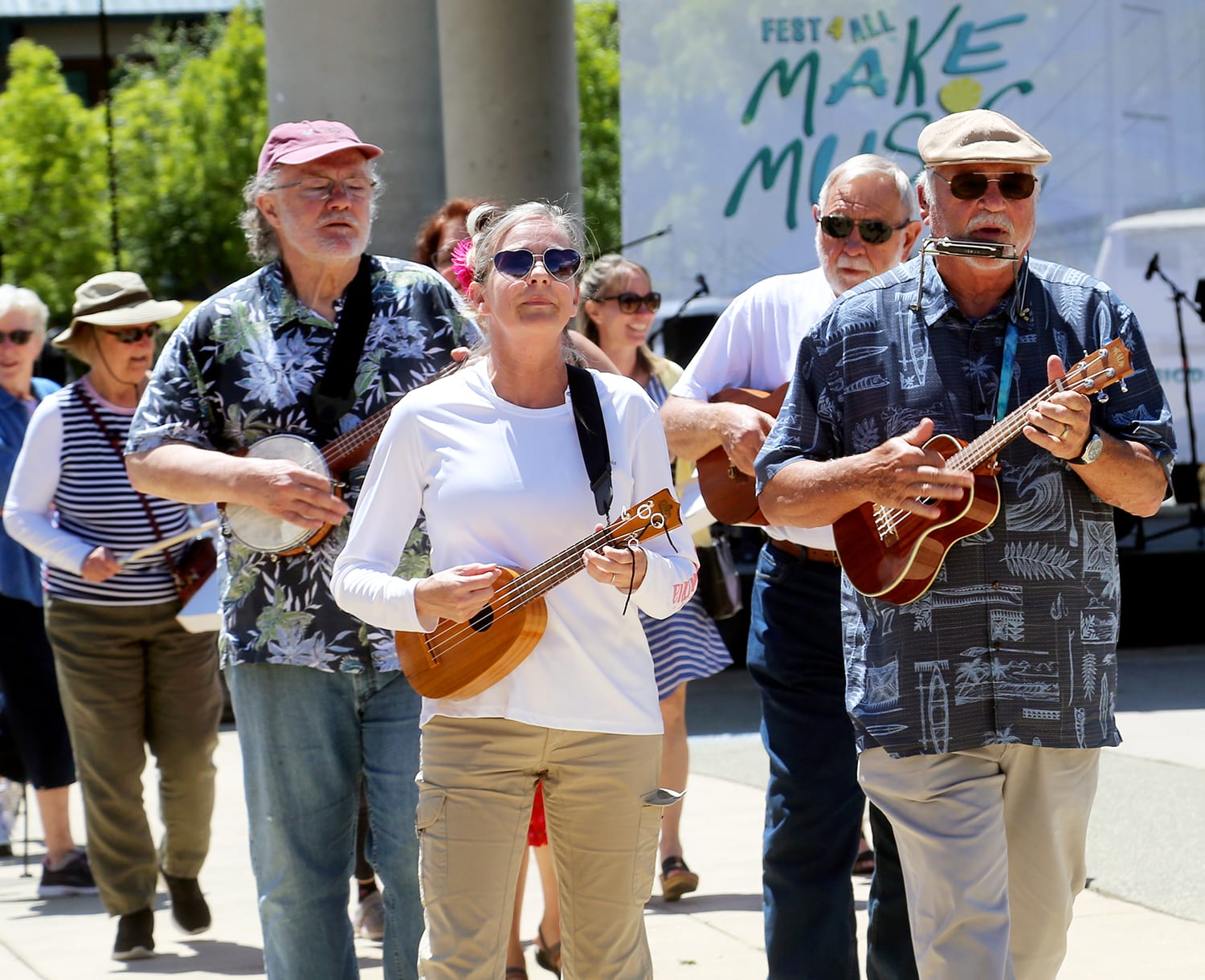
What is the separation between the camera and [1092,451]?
340 centimetres

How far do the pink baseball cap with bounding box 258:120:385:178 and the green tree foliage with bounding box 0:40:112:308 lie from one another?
116ft

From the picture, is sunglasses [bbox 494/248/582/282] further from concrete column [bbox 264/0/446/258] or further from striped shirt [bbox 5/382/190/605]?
concrete column [bbox 264/0/446/258]

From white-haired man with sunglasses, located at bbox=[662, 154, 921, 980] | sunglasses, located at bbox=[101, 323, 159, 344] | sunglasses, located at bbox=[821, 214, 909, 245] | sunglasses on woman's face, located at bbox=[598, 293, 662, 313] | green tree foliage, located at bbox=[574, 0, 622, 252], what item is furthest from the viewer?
green tree foliage, located at bbox=[574, 0, 622, 252]

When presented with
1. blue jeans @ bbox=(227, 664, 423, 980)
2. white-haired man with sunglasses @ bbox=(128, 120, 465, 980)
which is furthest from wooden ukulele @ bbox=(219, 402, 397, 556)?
blue jeans @ bbox=(227, 664, 423, 980)

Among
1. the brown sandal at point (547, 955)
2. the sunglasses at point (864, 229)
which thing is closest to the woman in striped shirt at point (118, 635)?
the brown sandal at point (547, 955)

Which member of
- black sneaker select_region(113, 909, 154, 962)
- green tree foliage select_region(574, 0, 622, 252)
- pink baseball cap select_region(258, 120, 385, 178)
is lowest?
black sneaker select_region(113, 909, 154, 962)

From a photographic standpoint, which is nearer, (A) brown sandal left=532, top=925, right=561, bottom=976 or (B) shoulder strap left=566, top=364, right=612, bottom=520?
(B) shoulder strap left=566, top=364, right=612, bottom=520

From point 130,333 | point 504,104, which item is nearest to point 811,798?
point 130,333

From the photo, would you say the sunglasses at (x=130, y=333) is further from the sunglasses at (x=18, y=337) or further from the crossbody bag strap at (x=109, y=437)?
the sunglasses at (x=18, y=337)

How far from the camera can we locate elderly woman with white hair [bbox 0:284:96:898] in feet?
22.8

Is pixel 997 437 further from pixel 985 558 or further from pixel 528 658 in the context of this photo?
pixel 528 658

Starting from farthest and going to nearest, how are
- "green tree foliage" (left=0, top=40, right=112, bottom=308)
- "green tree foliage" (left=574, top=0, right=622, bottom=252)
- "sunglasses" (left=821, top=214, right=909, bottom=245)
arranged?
"green tree foliage" (left=0, top=40, right=112, bottom=308)
"green tree foliage" (left=574, top=0, right=622, bottom=252)
"sunglasses" (left=821, top=214, right=909, bottom=245)

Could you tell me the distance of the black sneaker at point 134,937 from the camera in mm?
5812

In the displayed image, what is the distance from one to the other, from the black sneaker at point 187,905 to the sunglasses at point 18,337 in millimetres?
2437
